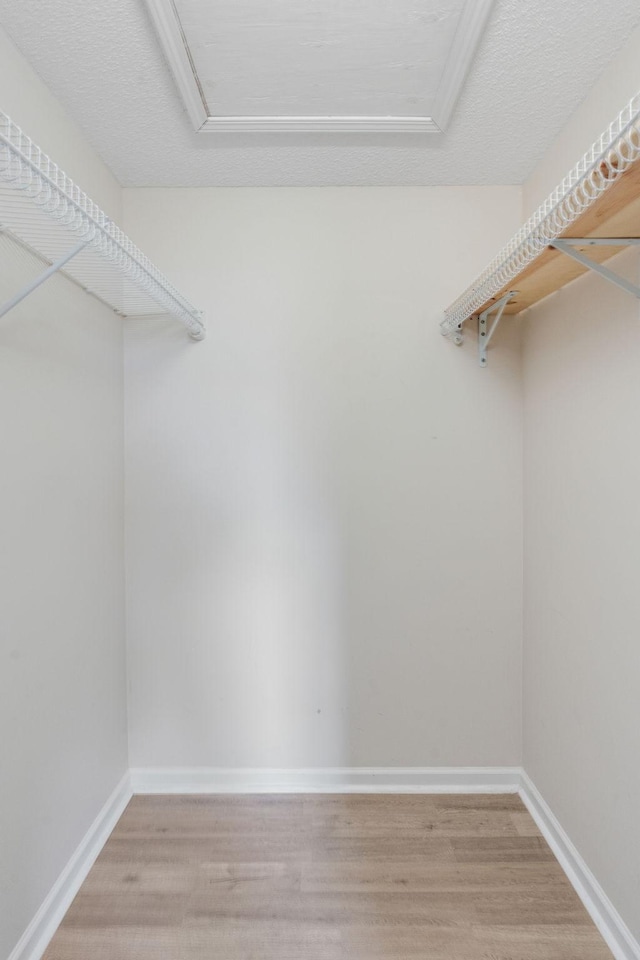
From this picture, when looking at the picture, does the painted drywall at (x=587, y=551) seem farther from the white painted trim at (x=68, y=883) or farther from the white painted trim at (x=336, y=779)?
the white painted trim at (x=68, y=883)

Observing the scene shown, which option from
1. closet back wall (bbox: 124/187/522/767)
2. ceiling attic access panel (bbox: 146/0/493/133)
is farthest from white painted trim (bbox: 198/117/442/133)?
closet back wall (bbox: 124/187/522/767)

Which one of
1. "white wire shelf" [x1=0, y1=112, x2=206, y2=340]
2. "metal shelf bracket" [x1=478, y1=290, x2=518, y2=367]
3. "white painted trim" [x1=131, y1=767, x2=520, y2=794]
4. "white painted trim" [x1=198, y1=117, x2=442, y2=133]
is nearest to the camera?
"white wire shelf" [x1=0, y1=112, x2=206, y2=340]

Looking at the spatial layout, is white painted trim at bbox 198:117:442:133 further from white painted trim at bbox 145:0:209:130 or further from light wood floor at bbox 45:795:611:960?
light wood floor at bbox 45:795:611:960

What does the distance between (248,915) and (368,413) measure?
158 cm

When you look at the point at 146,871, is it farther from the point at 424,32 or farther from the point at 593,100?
the point at 593,100

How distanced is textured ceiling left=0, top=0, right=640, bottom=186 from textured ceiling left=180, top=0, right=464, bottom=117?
108mm

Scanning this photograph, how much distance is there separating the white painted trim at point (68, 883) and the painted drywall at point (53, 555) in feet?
0.10

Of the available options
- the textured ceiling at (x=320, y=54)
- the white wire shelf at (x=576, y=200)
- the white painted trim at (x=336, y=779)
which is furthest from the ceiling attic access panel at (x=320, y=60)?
the white painted trim at (x=336, y=779)

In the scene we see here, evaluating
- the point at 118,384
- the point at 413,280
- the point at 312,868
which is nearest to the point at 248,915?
the point at 312,868

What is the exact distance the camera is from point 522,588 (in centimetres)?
197

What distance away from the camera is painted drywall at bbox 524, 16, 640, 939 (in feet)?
4.37

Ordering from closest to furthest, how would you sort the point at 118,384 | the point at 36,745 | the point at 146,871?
1. the point at 36,745
2. the point at 146,871
3. the point at 118,384

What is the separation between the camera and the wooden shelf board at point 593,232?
105 cm

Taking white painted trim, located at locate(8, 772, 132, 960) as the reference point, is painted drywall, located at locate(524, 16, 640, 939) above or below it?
above
